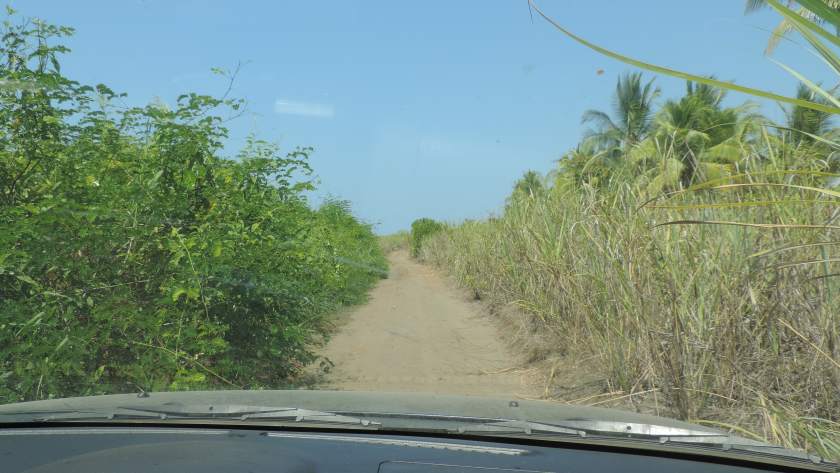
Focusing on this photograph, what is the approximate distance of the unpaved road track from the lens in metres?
7.17

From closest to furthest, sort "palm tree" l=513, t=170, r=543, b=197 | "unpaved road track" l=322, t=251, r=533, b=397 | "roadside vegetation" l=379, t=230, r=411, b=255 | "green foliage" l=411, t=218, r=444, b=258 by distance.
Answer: "unpaved road track" l=322, t=251, r=533, b=397 → "palm tree" l=513, t=170, r=543, b=197 → "green foliage" l=411, t=218, r=444, b=258 → "roadside vegetation" l=379, t=230, r=411, b=255

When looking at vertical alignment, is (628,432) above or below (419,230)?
below

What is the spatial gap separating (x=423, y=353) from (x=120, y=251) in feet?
15.0

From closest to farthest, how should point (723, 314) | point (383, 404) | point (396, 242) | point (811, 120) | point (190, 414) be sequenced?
point (190, 414), point (383, 404), point (811, 120), point (723, 314), point (396, 242)

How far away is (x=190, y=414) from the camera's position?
2531 millimetres

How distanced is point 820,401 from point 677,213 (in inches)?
79.3

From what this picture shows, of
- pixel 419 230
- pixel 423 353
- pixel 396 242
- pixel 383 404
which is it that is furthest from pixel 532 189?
pixel 396 242

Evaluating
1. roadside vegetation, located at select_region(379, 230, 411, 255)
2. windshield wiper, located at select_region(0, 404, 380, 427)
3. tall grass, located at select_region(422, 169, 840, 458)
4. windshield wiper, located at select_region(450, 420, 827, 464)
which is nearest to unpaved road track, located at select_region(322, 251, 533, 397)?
tall grass, located at select_region(422, 169, 840, 458)

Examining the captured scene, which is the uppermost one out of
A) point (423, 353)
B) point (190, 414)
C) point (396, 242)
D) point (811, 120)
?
point (396, 242)

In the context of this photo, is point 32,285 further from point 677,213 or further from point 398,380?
point 677,213

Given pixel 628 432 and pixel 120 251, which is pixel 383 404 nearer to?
pixel 628 432

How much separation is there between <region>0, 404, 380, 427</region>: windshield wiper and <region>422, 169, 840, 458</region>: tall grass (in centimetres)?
211

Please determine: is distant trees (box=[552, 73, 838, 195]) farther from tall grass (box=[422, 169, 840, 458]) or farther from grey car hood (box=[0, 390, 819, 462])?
grey car hood (box=[0, 390, 819, 462])

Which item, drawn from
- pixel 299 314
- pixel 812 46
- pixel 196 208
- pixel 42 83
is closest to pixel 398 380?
pixel 299 314
